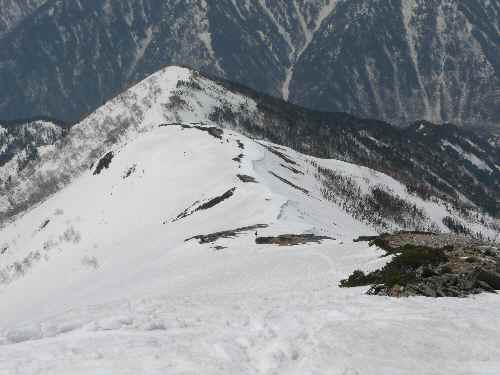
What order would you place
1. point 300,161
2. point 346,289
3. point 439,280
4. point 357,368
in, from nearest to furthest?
1. point 357,368
2. point 439,280
3. point 346,289
4. point 300,161

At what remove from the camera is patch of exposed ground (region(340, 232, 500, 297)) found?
25.4 m

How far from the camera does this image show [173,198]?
296 ft

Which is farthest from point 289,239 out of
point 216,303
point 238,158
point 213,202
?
point 238,158

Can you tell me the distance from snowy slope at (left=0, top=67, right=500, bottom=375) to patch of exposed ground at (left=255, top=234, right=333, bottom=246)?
1.02 m

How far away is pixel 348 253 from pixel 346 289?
11601 millimetres

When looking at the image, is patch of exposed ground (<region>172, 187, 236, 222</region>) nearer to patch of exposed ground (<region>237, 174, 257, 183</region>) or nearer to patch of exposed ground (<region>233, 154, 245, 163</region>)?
patch of exposed ground (<region>237, 174, 257, 183</region>)

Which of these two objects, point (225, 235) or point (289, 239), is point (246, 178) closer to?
point (225, 235)

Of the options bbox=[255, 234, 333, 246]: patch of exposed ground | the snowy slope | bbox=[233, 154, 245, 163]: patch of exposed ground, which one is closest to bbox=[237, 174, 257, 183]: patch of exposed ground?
the snowy slope

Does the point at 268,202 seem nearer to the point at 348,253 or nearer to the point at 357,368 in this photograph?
Answer: the point at 348,253

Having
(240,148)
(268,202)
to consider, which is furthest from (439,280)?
(240,148)

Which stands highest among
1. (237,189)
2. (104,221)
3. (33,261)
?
(237,189)

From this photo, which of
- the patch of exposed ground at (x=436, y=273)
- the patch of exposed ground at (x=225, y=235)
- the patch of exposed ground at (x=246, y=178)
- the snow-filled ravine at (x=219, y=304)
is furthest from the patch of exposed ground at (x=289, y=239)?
the patch of exposed ground at (x=246, y=178)

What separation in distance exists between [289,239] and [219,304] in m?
22.2

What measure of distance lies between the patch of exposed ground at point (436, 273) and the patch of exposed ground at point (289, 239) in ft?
27.6
